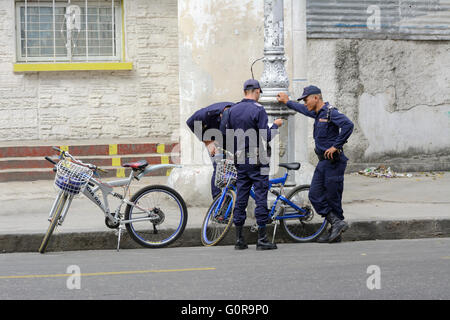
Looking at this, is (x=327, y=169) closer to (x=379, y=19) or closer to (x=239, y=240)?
(x=239, y=240)

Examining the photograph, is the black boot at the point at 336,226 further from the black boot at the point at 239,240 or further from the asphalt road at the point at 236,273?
the black boot at the point at 239,240

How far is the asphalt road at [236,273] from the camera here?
6055mm

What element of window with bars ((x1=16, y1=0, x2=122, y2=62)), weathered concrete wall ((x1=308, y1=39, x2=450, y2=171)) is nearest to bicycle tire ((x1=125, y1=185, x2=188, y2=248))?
weathered concrete wall ((x1=308, y1=39, x2=450, y2=171))

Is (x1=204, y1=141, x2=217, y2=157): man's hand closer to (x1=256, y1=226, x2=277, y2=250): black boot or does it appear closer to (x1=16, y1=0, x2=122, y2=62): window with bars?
(x1=256, y1=226, x2=277, y2=250): black boot

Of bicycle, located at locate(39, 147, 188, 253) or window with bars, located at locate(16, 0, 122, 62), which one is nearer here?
bicycle, located at locate(39, 147, 188, 253)

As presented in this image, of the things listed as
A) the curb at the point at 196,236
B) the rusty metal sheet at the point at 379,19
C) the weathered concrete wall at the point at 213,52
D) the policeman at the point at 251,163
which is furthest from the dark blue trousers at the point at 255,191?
the rusty metal sheet at the point at 379,19

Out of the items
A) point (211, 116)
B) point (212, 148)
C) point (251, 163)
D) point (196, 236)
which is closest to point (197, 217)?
point (196, 236)

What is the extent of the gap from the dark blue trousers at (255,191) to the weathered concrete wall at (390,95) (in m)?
5.57

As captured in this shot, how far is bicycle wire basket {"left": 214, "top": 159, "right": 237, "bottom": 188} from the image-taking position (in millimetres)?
8680

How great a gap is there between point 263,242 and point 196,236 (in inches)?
37.8

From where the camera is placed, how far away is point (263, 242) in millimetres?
8352

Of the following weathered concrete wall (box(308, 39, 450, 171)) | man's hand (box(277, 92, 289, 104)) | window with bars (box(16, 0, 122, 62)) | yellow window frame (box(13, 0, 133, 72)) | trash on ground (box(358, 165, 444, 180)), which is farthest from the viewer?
window with bars (box(16, 0, 122, 62))

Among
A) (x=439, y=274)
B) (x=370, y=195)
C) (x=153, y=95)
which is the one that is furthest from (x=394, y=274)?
(x=153, y=95)
